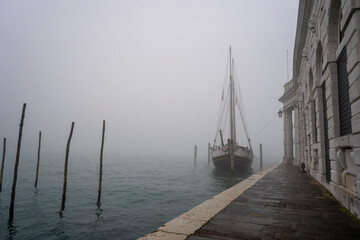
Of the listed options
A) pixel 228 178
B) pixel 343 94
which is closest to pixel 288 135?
pixel 228 178

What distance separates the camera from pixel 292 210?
16.0ft

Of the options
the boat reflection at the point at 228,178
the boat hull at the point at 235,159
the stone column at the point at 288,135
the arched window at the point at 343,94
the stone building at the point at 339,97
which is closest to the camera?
the stone building at the point at 339,97

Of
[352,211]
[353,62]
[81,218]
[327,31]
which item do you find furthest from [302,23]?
[81,218]

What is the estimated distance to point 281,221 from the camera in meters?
4.08

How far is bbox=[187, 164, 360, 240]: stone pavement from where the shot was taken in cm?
338

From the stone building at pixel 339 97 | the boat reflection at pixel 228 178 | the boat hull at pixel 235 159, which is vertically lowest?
the boat reflection at pixel 228 178

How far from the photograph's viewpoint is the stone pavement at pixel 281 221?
3382 millimetres

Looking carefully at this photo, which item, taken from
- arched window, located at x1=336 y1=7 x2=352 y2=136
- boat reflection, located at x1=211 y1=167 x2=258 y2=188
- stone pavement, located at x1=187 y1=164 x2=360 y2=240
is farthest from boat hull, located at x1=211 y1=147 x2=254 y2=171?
arched window, located at x1=336 y1=7 x2=352 y2=136

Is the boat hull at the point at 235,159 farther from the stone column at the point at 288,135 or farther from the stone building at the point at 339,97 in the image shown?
the stone building at the point at 339,97

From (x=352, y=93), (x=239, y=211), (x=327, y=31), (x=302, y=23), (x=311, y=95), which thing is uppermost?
(x=302, y=23)

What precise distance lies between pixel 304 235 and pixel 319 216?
1.32 meters

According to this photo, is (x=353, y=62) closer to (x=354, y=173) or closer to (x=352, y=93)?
(x=352, y=93)

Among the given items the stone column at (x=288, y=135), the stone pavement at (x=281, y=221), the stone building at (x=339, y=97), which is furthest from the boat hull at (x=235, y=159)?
the stone pavement at (x=281, y=221)

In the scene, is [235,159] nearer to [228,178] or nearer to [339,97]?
[228,178]
